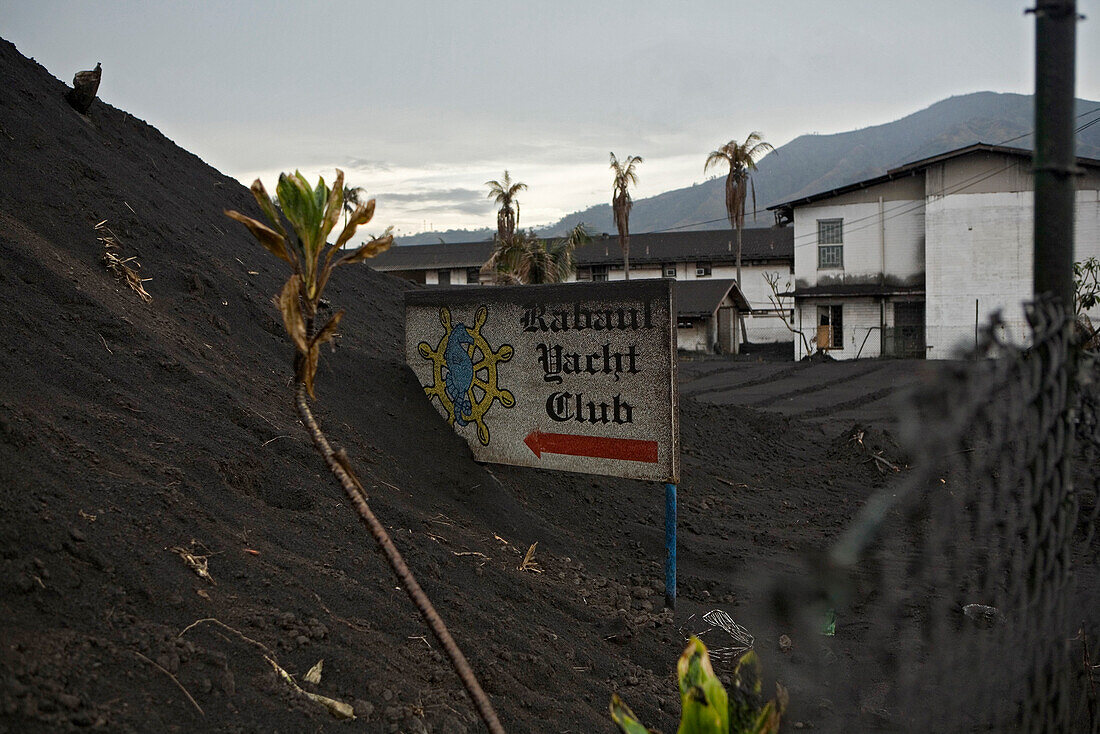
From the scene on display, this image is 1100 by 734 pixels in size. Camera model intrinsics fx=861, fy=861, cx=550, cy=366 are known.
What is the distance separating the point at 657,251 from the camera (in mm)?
52062

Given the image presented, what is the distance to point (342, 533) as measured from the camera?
508 cm

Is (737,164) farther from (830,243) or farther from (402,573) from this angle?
(402,573)

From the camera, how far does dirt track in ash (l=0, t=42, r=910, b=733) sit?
10.4 feet

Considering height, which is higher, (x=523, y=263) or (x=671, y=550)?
(x=523, y=263)

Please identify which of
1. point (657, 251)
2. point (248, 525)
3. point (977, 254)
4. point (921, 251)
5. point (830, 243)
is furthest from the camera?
point (657, 251)

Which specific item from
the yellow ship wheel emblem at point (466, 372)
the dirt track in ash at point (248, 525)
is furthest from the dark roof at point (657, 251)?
the yellow ship wheel emblem at point (466, 372)

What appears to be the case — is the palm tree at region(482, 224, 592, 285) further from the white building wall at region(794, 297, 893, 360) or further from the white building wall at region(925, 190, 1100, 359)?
the white building wall at region(925, 190, 1100, 359)

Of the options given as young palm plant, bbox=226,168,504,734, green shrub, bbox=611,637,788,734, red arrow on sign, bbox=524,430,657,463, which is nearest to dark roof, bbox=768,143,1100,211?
red arrow on sign, bbox=524,430,657,463

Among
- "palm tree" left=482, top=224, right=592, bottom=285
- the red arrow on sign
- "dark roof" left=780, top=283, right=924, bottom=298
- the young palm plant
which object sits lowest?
the red arrow on sign

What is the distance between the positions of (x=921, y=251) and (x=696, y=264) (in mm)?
19004

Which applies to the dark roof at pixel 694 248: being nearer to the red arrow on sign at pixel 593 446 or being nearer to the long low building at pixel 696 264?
the long low building at pixel 696 264

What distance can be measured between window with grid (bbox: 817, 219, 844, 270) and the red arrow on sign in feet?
96.7

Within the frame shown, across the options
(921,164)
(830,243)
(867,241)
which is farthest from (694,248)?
(921,164)

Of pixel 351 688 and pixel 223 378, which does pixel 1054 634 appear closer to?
pixel 351 688
